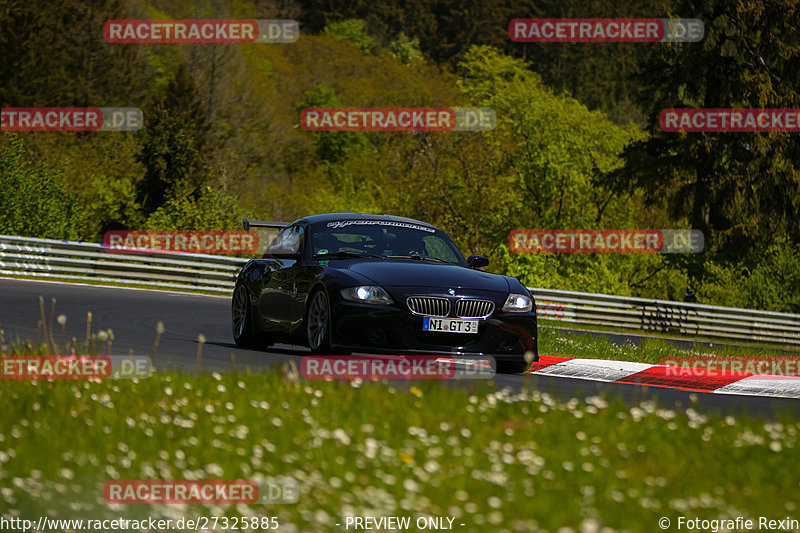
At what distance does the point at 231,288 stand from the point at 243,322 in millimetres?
15919

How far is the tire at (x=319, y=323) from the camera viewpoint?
38.7 feet

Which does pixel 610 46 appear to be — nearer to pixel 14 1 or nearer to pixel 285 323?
pixel 14 1

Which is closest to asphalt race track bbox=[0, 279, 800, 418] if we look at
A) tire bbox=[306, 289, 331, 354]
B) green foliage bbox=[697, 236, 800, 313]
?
tire bbox=[306, 289, 331, 354]

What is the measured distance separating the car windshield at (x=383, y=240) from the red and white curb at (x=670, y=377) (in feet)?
5.72

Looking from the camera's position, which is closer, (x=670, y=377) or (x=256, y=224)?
(x=670, y=377)

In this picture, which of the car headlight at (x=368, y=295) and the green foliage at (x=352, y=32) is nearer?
the car headlight at (x=368, y=295)

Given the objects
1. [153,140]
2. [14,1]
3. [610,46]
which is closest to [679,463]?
[153,140]

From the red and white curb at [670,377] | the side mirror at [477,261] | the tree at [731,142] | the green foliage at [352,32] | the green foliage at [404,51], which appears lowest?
the red and white curb at [670,377]

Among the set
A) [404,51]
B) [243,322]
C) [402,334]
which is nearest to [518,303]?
[402,334]

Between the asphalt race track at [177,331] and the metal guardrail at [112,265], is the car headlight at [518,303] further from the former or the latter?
the metal guardrail at [112,265]

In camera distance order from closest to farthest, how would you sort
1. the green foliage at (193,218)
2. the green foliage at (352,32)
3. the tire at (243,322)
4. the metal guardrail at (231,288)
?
the tire at (243,322)
the metal guardrail at (231,288)
the green foliage at (193,218)
the green foliage at (352,32)

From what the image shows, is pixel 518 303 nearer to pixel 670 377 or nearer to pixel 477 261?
pixel 477 261

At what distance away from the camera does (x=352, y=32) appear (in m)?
103

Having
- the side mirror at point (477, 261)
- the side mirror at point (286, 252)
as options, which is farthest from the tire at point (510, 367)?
the side mirror at point (286, 252)
